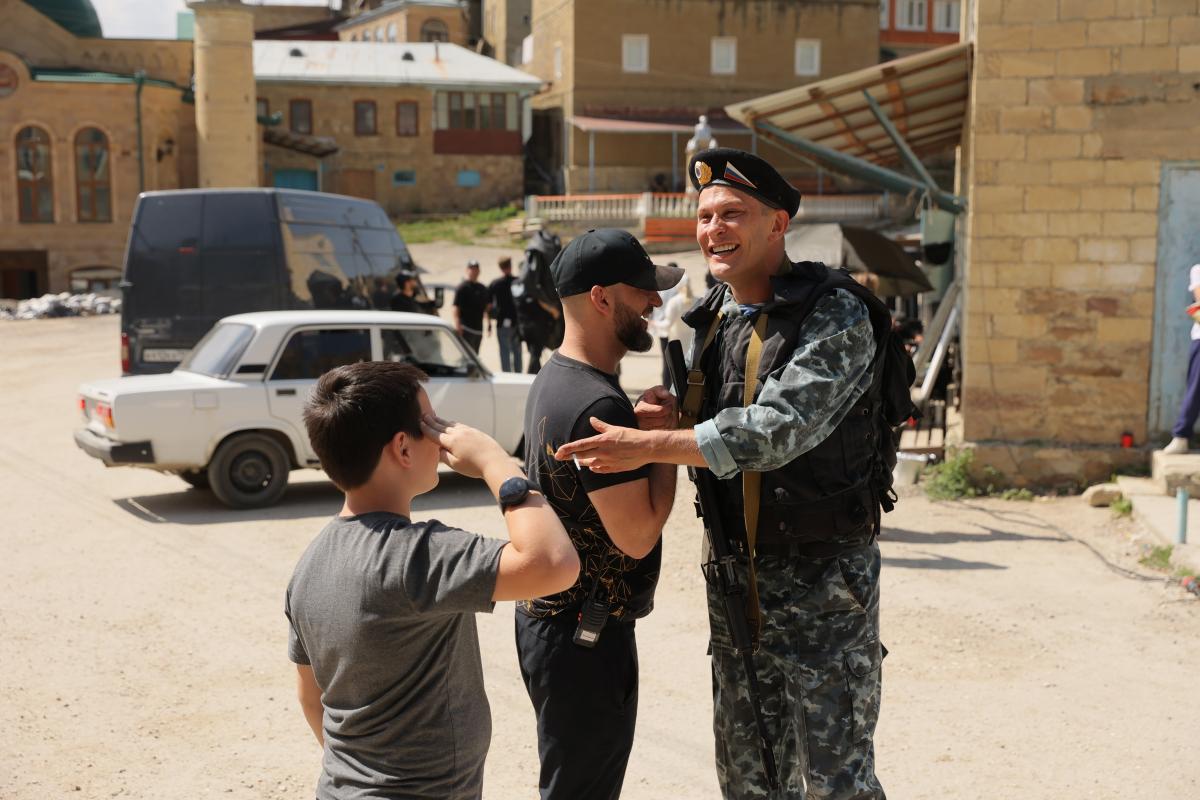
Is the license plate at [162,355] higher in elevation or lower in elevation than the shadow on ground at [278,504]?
higher

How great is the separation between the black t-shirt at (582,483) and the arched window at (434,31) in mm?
57983

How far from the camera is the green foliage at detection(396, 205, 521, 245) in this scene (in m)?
41.0

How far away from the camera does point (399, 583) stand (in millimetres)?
2418

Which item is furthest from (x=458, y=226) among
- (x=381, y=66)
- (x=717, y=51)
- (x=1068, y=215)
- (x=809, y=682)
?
(x=809, y=682)

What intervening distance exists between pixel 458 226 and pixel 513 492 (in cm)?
4166

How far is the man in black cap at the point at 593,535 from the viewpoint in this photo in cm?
293

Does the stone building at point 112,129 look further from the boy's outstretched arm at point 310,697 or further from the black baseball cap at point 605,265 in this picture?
the boy's outstretched arm at point 310,697

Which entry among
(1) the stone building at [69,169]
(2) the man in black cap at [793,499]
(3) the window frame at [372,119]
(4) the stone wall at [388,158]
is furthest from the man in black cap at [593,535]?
(3) the window frame at [372,119]

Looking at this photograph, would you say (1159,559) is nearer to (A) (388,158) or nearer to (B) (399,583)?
(B) (399,583)

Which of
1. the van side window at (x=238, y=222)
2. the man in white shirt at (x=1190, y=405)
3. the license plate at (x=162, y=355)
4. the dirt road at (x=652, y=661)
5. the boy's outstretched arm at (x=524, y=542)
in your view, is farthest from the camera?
the van side window at (x=238, y=222)

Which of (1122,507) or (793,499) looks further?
(1122,507)

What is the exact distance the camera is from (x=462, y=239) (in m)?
40.6

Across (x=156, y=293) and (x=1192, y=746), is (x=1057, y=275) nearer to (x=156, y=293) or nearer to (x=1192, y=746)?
(x=1192, y=746)

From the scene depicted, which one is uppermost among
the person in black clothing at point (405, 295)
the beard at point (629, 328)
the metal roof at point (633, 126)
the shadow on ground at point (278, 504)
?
the metal roof at point (633, 126)
